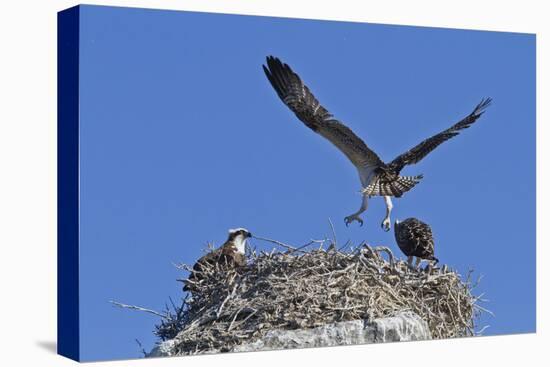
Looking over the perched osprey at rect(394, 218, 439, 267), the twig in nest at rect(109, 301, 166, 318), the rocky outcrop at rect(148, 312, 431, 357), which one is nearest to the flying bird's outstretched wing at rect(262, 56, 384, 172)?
the perched osprey at rect(394, 218, 439, 267)

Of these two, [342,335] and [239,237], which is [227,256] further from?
[342,335]

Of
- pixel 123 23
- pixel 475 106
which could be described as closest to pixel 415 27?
pixel 475 106

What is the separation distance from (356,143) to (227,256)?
71.3 inches

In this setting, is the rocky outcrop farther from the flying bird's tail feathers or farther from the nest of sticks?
the flying bird's tail feathers

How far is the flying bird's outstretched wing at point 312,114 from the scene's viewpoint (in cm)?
1455

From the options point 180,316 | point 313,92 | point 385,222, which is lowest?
point 180,316

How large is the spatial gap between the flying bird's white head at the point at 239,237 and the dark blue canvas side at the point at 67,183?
5.45 feet

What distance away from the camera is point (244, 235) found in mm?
14344

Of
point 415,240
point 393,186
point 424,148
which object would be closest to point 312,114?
point 393,186

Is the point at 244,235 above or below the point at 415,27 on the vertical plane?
below

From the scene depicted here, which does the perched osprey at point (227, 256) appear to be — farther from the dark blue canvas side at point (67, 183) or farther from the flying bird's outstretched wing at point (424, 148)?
the flying bird's outstretched wing at point (424, 148)

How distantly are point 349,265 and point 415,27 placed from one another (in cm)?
289

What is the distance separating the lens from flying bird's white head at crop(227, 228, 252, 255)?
1430 cm

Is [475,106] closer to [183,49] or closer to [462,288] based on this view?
[462,288]
